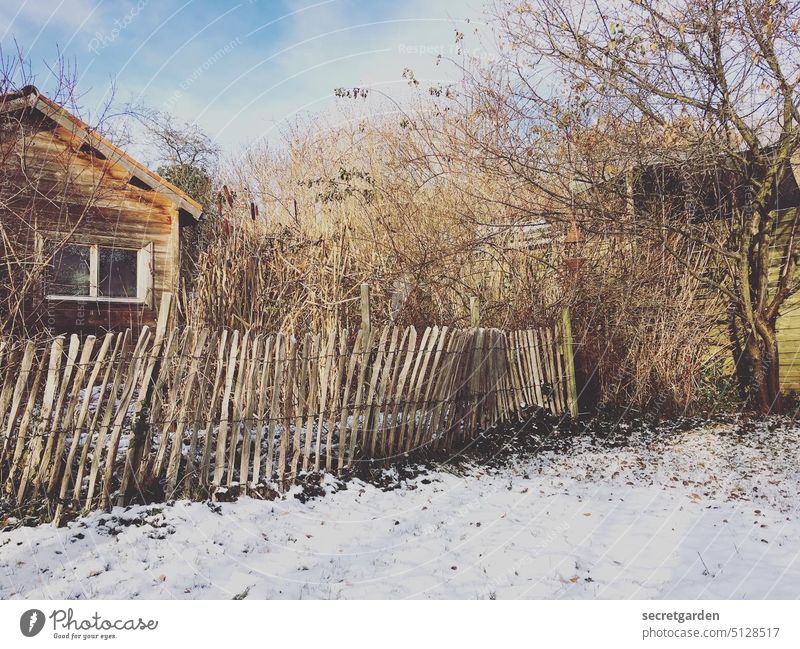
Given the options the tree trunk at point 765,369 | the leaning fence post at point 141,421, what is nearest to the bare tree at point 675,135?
the tree trunk at point 765,369

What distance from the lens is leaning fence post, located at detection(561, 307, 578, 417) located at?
7.41 meters

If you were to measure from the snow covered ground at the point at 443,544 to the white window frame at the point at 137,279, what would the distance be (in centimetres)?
570

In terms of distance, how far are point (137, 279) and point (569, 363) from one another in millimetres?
7461

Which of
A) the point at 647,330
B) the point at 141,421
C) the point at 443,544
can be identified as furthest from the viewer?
the point at 647,330

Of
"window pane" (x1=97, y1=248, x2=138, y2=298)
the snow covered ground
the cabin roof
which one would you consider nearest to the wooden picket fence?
the snow covered ground

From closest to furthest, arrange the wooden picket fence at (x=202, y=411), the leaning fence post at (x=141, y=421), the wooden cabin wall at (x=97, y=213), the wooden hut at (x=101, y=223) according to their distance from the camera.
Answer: the wooden picket fence at (x=202, y=411), the leaning fence post at (x=141, y=421), the wooden hut at (x=101, y=223), the wooden cabin wall at (x=97, y=213)

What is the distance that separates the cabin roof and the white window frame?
971mm

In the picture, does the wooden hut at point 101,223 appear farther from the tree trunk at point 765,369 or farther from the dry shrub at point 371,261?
the tree trunk at point 765,369

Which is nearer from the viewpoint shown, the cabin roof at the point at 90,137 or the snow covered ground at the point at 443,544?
the snow covered ground at the point at 443,544

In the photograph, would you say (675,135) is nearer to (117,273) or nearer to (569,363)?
(569,363)

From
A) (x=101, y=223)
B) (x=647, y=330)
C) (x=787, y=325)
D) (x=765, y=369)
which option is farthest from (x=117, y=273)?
(x=787, y=325)
